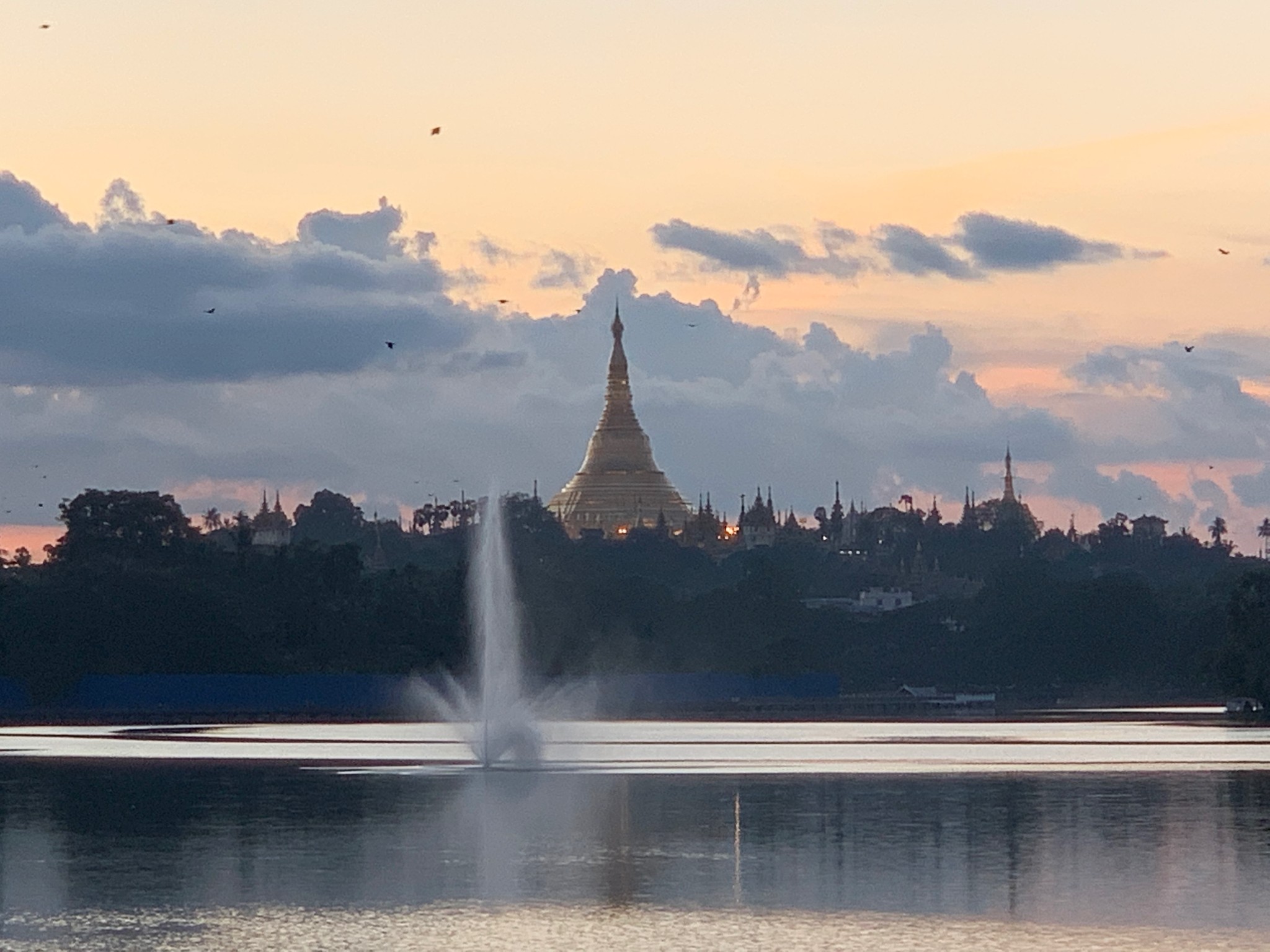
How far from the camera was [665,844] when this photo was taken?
39.3m

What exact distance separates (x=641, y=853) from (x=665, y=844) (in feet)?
4.23

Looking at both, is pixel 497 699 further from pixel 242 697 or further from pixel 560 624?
pixel 560 624

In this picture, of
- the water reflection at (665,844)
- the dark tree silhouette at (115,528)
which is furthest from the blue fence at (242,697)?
the water reflection at (665,844)

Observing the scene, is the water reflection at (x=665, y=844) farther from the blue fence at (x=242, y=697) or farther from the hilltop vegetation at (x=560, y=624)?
the blue fence at (x=242, y=697)

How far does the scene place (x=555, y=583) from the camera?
156 m

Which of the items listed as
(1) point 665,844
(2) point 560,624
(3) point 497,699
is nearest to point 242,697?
(2) point 560,624

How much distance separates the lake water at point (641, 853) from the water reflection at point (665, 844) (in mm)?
97

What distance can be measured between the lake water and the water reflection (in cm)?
10

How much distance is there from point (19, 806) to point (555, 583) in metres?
109

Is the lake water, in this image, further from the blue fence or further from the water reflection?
the blue fence

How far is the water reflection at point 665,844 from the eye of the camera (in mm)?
32719

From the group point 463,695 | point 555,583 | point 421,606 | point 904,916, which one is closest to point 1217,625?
point 555,583

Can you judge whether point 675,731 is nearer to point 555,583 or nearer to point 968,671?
point 555,583

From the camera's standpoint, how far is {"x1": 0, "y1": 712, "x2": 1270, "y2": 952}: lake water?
1177 inches
